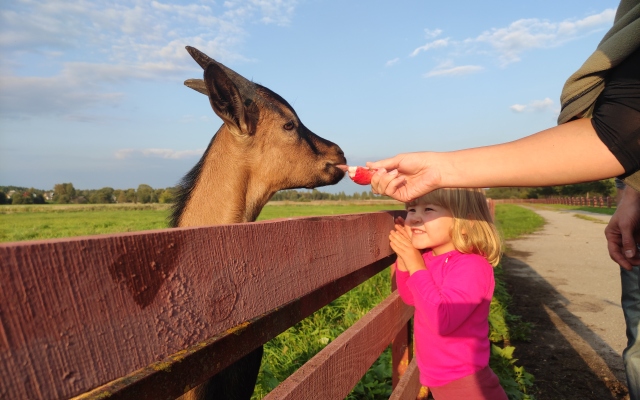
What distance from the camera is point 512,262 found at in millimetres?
11430

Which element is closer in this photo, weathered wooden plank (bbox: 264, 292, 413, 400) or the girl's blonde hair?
weathered wooden plank (bbox: 264, 292, 413, 400)

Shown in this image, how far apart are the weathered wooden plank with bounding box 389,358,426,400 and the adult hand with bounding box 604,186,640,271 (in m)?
1.29

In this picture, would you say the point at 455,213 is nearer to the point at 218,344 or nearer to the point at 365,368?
the point at 365,368

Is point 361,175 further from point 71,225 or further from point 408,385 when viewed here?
point 71,225

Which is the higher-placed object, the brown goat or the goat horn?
the goat horn

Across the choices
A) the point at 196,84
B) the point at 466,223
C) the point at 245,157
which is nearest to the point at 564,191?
the point at 196,84

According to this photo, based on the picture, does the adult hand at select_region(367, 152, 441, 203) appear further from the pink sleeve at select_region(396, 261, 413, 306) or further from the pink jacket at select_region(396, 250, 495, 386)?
the pink sleeve at select_region(396, 261, 413, 306)

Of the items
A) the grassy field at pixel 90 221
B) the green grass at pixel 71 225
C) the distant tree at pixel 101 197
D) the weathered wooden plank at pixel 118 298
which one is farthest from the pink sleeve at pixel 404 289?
the distant tree at pixel 101 197

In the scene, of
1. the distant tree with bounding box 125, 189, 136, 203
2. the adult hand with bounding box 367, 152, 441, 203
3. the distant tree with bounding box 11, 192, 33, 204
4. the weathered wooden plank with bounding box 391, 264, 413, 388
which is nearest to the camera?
the adult hand with bounding box 367, 152, 441, 203

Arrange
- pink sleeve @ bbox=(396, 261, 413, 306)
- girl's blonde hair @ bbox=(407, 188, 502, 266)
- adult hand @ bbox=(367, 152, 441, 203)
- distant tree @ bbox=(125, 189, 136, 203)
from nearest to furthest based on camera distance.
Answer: adult hand @ bbox=(367, 152, 441, 203) < girl's blonde hair @ bbox=(407, 188, 502, 266) < pink sleeve @ bbox=(396, 261, 413, 306) < distant tree @ bbox=(125, 189, 136, 203)

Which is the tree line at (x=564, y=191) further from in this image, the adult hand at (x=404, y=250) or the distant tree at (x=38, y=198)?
the distant tree at (x=38, y=198)

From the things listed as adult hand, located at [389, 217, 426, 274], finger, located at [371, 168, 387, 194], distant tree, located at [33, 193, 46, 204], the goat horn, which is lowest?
adult hand, located at [389, 217, 426, 274]

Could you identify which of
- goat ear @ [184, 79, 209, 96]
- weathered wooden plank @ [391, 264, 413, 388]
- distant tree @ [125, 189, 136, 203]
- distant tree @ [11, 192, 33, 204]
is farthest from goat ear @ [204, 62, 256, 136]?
distant tree @ [11, 192, 33, 204]

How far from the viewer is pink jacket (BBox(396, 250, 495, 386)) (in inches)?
86.7
